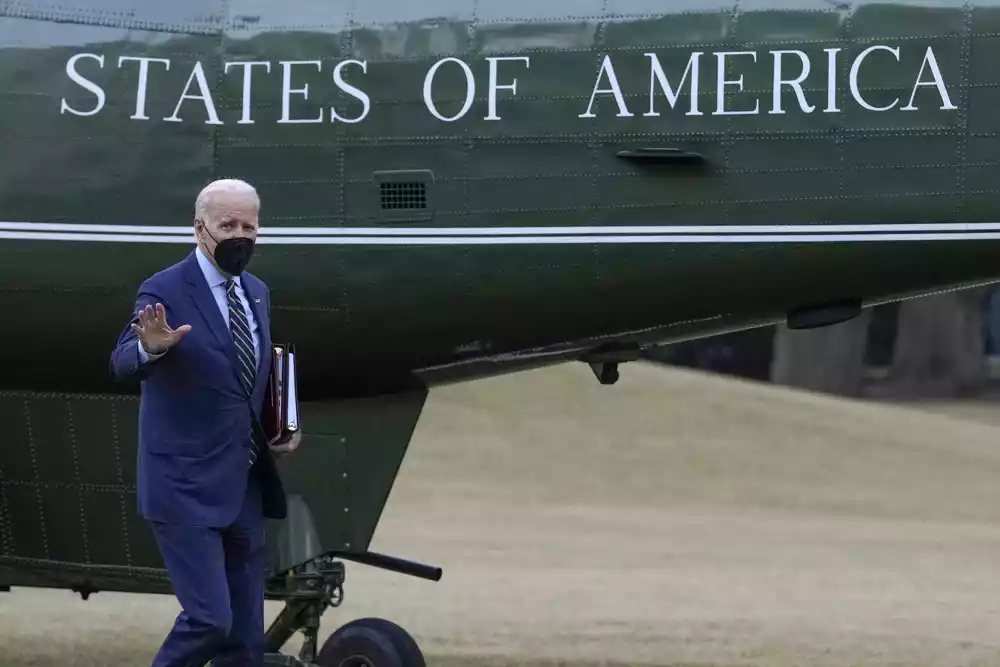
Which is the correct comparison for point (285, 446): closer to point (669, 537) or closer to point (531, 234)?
point (531, 234)

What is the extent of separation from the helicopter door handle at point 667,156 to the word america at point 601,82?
138 millimetres

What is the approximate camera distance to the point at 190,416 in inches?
192

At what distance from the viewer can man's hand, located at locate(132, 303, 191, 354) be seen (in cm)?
465

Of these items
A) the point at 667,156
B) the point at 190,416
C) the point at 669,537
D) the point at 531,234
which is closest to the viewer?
the point at 190,416

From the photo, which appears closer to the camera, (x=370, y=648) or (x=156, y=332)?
(x=156, y=332)

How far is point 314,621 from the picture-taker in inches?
254

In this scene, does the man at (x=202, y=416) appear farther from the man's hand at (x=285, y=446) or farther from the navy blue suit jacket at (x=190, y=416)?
the man's hand at (x=285, y=446)

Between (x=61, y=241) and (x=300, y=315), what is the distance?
97 centimetres

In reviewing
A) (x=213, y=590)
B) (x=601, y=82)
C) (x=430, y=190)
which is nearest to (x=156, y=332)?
(x=213, y=590)

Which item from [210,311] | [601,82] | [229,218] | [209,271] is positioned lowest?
[210,311]

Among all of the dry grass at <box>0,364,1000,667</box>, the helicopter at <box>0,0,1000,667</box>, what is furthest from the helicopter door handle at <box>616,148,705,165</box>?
the dry grass at <box>0,364,1000,667</box>

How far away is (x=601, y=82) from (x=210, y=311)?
6.19ft

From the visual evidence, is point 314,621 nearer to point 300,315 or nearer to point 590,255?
point 300,315

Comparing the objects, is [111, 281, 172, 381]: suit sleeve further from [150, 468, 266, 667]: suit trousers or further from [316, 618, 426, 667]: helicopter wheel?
[316, 618, 426, 667]: helicopter wheel
